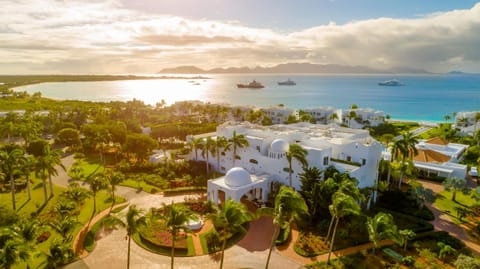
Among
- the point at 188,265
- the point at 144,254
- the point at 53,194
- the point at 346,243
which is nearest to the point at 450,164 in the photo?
the point at 346,243

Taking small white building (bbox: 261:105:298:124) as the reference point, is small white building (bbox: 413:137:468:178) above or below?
below

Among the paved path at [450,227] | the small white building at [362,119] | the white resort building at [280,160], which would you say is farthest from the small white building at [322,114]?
the paved path at [450,227]

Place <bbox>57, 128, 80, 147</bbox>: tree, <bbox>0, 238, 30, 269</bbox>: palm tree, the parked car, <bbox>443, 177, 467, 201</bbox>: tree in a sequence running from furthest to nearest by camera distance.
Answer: <bbox>57, 128, 80, 147</bbox>: tree < the parked car < <bbox>443, 177, 467, 201</bbox>: tree < <bbox>0, 238, 30, 269</bbox>: palm tree

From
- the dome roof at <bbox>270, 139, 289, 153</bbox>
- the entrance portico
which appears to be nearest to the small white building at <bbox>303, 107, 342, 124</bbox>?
the dome roof at <bbox>270, 139, 289, 153</bbox>

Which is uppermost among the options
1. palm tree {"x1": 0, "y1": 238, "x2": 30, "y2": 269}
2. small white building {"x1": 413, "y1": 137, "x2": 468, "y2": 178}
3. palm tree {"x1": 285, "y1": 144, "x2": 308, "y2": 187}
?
palm tree {"x1": 285, "y1": 144, "x2": 308, "y2": 187}

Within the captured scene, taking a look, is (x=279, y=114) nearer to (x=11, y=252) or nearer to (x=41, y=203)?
(x=41, y=203)

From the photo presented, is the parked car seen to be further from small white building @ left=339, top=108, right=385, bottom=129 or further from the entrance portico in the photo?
small white building @ left=339, top=108, right=385, bottom=129

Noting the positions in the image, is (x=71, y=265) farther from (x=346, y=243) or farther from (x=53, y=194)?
(x=346, y=243)

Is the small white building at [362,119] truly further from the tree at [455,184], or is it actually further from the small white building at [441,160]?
the tree at [455,184]
